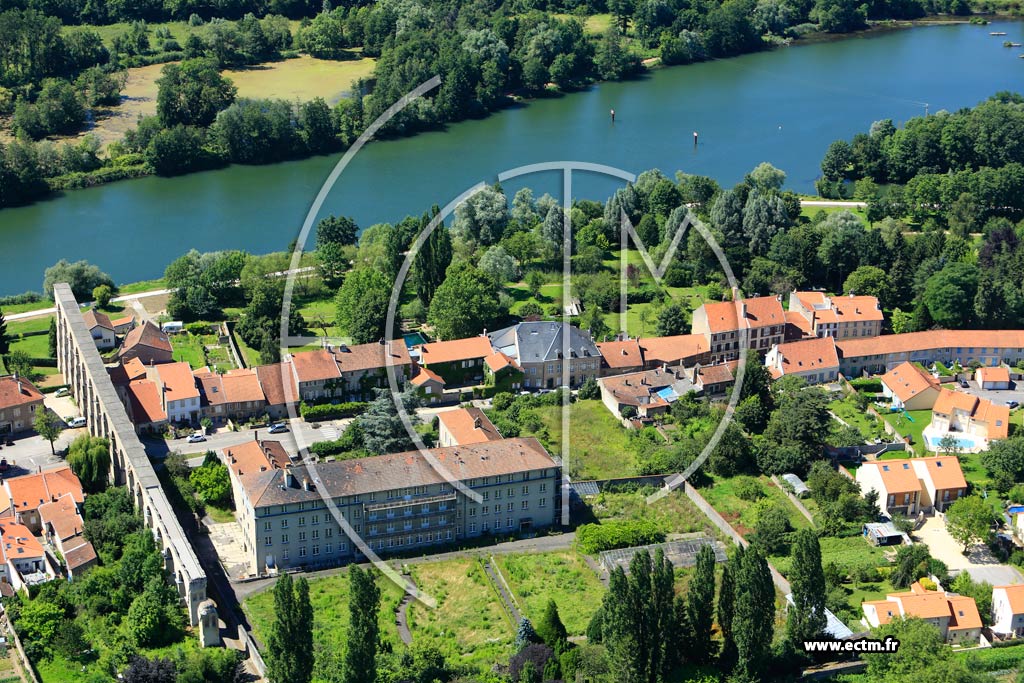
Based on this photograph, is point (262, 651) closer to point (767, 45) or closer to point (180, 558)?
point (180, 558)

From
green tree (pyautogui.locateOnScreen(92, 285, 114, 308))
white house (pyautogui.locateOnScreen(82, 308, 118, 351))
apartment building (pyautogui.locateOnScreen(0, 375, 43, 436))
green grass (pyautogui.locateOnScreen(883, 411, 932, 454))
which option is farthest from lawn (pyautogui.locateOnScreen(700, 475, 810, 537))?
green tree (pyautogui.locateOnScreen(92, 285, 114, 308))

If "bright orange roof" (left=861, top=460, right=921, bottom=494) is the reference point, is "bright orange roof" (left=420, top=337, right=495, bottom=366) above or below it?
above

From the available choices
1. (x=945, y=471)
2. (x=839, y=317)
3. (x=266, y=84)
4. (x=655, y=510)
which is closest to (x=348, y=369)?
(x=655, y=510)

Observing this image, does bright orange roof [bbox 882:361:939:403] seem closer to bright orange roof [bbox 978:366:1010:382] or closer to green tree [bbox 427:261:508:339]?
bright orange roof [bbox 978:366:1010:382]

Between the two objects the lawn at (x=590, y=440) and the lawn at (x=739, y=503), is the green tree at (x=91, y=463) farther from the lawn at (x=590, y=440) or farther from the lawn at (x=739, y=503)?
the lawn at (x=739, y=503)

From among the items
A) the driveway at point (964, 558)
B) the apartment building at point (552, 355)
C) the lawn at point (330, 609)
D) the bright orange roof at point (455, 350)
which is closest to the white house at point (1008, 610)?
the driveway at point (964, 558)
